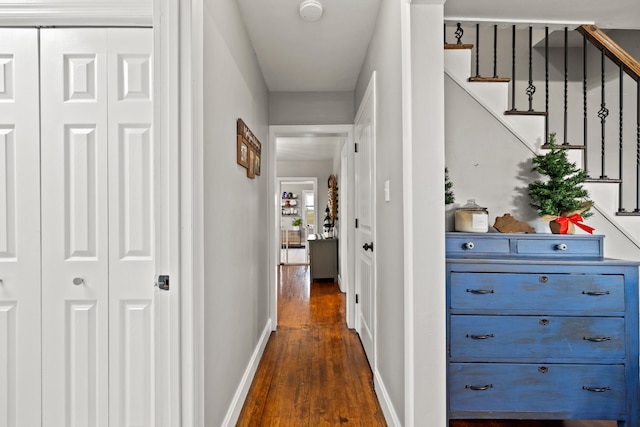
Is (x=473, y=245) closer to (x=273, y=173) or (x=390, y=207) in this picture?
(x=390, y=207)

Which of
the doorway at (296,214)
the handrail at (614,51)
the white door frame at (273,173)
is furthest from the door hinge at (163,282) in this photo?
the doorway at (296,214)

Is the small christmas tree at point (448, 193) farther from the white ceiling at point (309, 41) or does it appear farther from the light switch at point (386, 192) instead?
the white ceiling at point (309, 41)

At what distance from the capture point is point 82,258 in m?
1.54

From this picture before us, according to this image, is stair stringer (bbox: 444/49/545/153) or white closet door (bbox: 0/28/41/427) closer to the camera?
white closet door (bbox: 0/28/41/427)

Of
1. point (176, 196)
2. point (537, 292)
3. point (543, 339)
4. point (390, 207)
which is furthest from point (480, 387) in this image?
point (176, 196)

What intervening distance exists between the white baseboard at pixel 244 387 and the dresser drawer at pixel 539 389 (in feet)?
3.71

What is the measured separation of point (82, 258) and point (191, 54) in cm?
106

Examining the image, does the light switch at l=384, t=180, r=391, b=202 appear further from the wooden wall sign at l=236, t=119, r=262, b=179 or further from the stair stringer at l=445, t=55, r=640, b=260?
the wooden wall sign at l=236, t=119, r=262, b=179

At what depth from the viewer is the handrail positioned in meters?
1.97

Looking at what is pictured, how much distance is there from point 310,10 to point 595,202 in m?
2.12

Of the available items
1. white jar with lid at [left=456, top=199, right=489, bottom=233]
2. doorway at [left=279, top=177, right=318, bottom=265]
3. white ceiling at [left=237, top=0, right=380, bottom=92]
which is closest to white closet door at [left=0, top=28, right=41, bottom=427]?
white ceiling at [left=237, top=0, right=380, bottom=92]

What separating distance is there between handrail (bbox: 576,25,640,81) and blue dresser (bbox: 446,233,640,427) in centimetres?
125

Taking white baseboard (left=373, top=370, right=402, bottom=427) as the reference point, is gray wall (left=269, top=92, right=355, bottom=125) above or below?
above

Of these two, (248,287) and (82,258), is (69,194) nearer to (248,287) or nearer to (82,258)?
(82,258)
